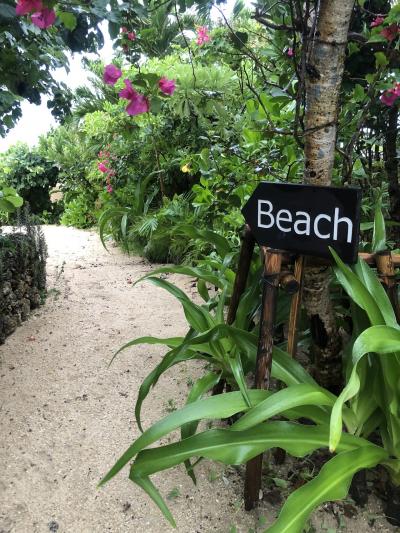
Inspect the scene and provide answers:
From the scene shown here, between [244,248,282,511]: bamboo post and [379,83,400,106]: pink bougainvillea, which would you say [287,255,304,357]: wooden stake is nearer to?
[244,248,282,511]: bamboo post

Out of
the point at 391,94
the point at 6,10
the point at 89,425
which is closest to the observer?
the point at 6,10

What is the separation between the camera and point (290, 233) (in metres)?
1.23

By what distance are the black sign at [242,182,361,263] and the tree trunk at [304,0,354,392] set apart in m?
0.15

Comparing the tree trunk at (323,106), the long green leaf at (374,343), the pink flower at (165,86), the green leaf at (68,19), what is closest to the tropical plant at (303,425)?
the long green leaf at (374,343)

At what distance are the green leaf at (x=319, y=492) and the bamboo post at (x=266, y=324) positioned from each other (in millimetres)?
260

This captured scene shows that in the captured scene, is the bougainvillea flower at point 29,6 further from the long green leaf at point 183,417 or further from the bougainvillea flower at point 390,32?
the long green leaf at point 183,417

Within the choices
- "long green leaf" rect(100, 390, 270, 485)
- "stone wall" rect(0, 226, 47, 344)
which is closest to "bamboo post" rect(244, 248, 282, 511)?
"long green leaf" rect(100, 390, 270, 485)

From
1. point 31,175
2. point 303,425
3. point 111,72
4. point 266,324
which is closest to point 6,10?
point 111,72

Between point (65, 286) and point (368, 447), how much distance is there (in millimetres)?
2977

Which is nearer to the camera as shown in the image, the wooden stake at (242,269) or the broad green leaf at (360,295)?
the broad green leaf at (360,295)

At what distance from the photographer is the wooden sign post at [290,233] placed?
45.4 inches

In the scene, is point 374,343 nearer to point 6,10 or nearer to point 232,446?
point 232,446

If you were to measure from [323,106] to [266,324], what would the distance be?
62cm

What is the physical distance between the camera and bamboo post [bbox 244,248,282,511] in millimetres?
1202
